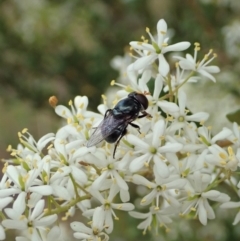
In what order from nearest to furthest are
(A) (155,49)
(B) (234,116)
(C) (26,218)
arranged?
(C) (26,218) < (A) (155,49) < (B) (234,116)

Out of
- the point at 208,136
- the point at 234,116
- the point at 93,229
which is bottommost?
the point at 93,229

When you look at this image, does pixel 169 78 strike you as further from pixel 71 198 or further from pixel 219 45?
pixel 219 45

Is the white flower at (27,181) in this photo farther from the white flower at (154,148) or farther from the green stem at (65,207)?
the white flower at (154,148)

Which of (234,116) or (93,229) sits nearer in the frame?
(93,229)

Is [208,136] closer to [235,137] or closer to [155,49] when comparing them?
[235,137]

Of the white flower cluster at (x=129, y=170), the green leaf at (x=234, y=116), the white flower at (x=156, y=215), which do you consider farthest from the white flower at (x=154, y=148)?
the green leaf at (x=234, y=116)

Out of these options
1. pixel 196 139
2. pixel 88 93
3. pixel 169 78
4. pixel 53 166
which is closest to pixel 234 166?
pixel 196 139

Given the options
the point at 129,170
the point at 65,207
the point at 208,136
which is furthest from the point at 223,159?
the point at 65,207
